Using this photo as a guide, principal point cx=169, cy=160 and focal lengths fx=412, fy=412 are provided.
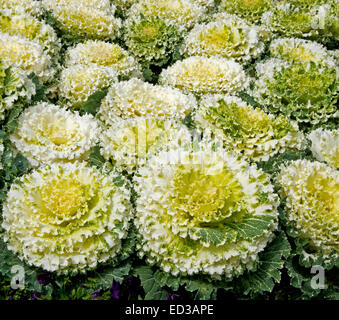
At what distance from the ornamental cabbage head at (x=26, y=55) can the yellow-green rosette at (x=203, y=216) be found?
37.3 inches

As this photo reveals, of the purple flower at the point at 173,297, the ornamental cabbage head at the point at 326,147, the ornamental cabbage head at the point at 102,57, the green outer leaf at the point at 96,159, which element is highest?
the ornamental cabbage head at the point at 102,57

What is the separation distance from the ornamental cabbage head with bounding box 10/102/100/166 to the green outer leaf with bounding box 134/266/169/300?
1.76 feet

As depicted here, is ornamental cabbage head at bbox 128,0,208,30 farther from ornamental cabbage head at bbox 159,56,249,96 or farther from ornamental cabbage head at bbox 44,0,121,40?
ornamental cabbage head at bbox 159,56,249,96

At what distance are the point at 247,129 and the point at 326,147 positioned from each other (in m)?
0.34

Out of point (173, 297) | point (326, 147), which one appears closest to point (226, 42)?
point (326, 147)

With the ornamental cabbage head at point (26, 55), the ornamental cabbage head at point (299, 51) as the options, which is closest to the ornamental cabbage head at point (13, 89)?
the ornamental cabbage head at point (26, 55)

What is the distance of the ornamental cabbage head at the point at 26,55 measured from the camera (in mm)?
1937

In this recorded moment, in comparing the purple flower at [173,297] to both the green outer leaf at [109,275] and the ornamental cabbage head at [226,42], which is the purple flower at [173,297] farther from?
the ornamental cabbage head at [226,42]

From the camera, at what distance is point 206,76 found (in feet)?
7.00

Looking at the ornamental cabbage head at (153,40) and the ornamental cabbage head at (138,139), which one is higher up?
the ornamental cabbage head at (153,40)

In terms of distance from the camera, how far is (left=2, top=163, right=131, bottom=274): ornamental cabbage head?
51.7 inches

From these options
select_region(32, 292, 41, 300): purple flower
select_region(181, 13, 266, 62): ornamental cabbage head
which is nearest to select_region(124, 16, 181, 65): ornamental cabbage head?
select_region(181, 13, 266, 62): ornamental cabbage head

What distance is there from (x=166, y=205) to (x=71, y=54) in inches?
52.2
